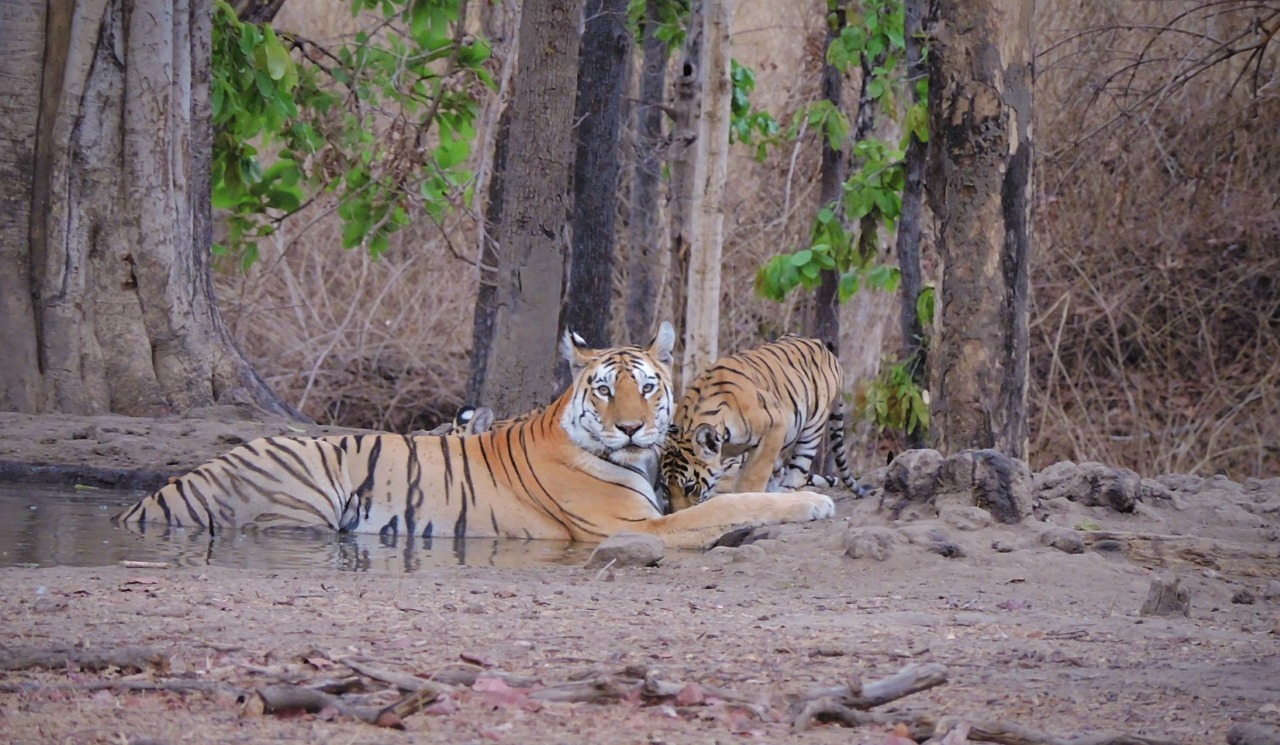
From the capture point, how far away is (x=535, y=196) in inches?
342

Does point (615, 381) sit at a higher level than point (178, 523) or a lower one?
higher

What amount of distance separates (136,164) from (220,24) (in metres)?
1.60

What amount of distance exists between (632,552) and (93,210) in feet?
18.0

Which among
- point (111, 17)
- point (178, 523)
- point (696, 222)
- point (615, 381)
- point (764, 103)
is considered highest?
point (764, 103)

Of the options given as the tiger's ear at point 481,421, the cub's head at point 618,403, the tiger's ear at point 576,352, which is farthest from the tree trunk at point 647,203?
the cub's head at point 618,403

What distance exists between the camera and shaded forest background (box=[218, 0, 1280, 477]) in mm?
15000

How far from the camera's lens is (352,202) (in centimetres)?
1177

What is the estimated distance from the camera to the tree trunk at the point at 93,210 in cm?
981

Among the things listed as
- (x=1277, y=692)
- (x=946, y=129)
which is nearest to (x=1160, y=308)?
(x=946, y=129)

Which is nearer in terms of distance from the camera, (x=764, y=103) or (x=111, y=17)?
(x=111, y=17)

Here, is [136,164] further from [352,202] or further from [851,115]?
[851,115]

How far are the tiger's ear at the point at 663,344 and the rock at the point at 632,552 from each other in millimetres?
1895

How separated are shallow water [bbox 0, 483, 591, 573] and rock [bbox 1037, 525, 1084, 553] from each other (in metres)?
1.94

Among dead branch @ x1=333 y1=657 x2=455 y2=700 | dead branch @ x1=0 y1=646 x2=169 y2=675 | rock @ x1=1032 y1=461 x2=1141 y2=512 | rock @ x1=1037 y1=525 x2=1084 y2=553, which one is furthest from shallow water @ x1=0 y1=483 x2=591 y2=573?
dead branch @ x1=333 y1=657 x2=455 y2=700
